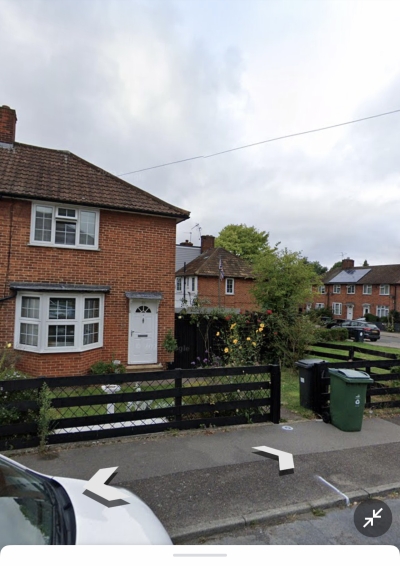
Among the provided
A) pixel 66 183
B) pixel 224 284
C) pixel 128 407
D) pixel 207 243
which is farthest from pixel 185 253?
pixel 128 407

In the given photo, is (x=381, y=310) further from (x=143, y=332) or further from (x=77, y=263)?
(x=77, y=263)

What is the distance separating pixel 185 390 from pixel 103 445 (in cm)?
141

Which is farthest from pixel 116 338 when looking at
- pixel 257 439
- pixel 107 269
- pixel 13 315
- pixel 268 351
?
pixel 257 439

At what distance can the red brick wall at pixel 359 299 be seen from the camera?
132ft

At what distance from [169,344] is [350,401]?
664 cm

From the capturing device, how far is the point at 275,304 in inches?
533

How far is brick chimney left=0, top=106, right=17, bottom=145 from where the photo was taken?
11.0m

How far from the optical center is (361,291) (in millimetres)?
44188

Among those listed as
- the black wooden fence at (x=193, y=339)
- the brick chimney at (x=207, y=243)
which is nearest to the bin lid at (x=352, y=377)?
the black wooden fence at (x=193, y=339)

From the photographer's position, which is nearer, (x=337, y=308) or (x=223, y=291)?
(x=223, y=291)

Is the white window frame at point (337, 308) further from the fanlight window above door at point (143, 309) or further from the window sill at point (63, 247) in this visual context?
the window sill at point (63, 247)

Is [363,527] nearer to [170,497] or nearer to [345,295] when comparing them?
[170,497]

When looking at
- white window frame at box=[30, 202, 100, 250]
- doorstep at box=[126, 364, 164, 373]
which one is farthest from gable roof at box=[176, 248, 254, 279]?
white window frame at box=[30, 202, 100, 250]

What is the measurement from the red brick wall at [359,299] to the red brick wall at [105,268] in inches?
1200
